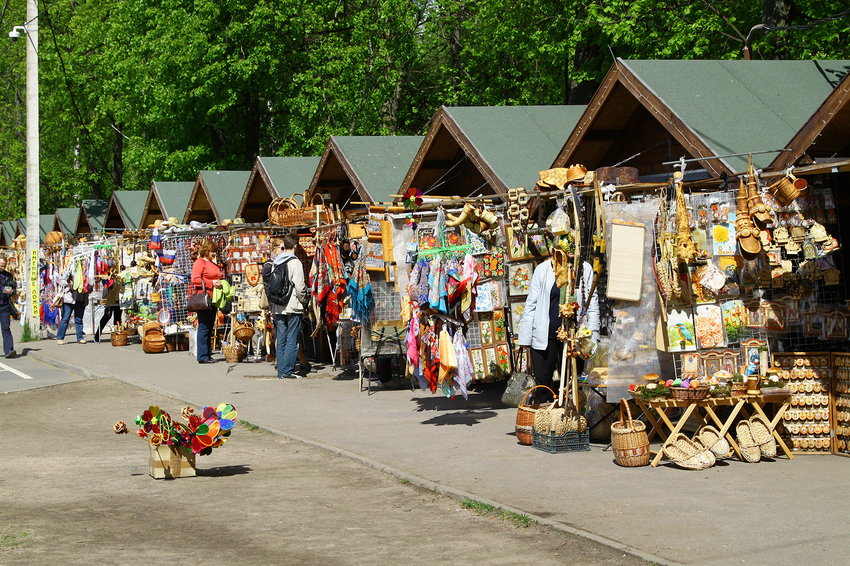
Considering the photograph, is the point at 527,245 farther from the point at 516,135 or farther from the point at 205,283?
the point at 205,283

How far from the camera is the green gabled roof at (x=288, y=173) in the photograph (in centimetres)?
1806

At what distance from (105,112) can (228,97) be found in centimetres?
931

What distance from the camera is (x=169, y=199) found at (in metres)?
23.1

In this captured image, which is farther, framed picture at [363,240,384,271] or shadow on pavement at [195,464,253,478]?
framed picture at [363,240,384,271]

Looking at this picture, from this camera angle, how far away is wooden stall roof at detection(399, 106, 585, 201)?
12.4 meters

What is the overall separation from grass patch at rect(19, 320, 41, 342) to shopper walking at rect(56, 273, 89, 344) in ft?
3.87

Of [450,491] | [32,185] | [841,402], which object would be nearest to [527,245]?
[841,402]

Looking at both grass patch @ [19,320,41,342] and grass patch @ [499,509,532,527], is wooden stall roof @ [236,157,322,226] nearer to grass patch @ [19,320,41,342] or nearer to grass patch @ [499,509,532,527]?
grass patch @ [19,320,41,342]

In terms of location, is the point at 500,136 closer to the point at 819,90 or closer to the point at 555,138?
the point at 555,138

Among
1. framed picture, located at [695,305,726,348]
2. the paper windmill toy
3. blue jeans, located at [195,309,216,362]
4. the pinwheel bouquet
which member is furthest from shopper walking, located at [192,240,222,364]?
framed picture, located at [695,305,726,348]

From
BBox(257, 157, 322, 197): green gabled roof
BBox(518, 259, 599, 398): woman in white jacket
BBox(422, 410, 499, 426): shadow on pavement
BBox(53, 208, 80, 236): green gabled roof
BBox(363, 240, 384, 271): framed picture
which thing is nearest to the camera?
BBox(518, 259, 599, 398): woman in white jacket

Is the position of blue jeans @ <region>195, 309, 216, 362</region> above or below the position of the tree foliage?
below

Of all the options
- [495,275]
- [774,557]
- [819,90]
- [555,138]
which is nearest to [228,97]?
[555,138]

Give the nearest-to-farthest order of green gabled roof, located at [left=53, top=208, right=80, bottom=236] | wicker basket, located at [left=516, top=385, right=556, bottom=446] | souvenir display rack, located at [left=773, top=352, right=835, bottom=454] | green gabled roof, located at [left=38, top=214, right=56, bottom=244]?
souvenir display rack, located at [left=773, top=352, right=835, bottom=454] < wicker basket, located at [left=516, top=385, right=556, bottom=446] < green gabled roof, located at [left=53, top=208, right=80, bottom=236] < green gabled roof, located at [left=38, top=214, right=56, bottom=244]
